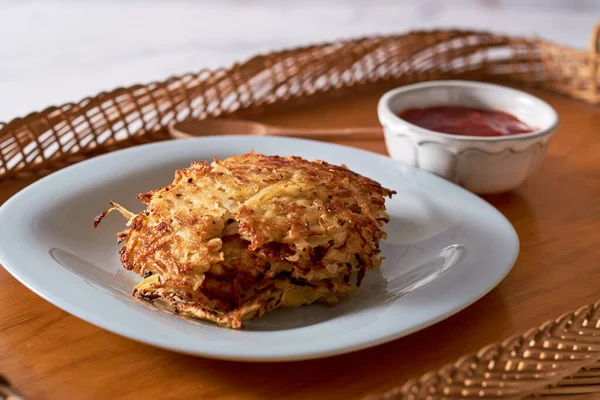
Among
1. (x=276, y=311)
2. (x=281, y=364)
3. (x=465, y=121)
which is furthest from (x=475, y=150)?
(x=281, y=364)

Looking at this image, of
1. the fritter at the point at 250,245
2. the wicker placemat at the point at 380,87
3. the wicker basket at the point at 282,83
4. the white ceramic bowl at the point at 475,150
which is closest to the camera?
the wicker placemat at the point at 380,87

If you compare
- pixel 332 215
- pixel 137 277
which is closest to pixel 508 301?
pixel 332 215

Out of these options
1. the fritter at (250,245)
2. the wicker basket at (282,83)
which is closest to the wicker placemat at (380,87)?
the wicker basket at (282,83)

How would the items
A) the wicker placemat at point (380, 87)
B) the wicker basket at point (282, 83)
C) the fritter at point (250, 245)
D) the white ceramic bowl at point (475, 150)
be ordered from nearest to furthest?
the wicker placemat at point (380, 87) < the fritter at point (250, 245) < the white ceramic bowl at point (475, 150) < the wicker basket at point (282, 83)

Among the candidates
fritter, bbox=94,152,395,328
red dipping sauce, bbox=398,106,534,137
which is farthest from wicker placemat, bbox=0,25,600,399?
red dipping sauce, bbox=398,106,534,137

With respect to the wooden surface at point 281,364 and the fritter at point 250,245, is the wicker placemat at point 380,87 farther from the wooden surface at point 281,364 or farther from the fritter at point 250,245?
the fritter at point 250,245

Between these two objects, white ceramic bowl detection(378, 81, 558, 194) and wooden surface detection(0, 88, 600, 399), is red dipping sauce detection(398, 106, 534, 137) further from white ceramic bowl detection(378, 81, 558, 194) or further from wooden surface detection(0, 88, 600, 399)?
wooden surface detection(0, 88, 600, 399)
